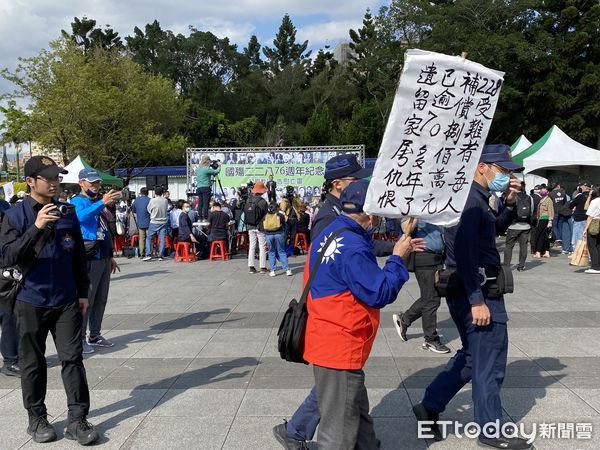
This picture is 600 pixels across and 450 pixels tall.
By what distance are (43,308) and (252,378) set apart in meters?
2.04

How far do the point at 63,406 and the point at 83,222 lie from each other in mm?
2136

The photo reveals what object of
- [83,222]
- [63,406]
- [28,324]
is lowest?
[63,406]

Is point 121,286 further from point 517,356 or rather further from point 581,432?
point 581,432

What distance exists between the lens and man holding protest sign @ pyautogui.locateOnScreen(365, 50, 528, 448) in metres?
3.02

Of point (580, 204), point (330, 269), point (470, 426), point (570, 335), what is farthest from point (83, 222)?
point (580, 204)

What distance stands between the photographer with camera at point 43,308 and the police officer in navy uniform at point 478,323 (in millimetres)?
2499

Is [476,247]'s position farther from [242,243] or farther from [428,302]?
[242,243]

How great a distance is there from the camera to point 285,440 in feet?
11.6

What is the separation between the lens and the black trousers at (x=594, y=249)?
11086mm

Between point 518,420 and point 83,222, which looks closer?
point 518,420

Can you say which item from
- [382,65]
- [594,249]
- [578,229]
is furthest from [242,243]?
[382,65]

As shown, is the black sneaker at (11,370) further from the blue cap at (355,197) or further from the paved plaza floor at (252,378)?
the blue cap at (355,197)

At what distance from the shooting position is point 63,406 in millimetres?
4461

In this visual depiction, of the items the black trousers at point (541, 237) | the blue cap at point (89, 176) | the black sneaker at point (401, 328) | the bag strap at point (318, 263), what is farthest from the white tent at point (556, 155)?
the bag strap at point (318, 263)
